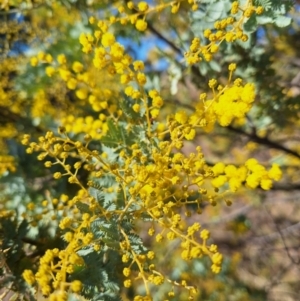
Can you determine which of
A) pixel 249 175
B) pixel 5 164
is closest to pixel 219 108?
pixel 249 175

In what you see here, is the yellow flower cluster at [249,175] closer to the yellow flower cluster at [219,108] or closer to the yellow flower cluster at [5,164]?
the yellow flower cluster at [219,108]

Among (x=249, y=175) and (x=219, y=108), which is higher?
(x=219, y=108)

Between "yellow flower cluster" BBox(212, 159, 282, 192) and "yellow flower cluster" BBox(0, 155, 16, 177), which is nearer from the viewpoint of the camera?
"yellow flower cluster" BBox(212, 159, 282, 192)

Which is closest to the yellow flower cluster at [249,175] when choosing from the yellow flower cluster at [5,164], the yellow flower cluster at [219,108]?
the yellow flower cluster at [219,108]

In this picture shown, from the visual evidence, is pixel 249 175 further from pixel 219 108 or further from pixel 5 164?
pixel 5 164

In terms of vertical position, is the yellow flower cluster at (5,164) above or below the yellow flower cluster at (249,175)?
above

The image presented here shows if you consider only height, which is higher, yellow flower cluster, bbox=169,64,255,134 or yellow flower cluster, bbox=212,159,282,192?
yellow flower cluster, bbox=169,64,255,134

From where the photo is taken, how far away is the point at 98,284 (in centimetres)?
146

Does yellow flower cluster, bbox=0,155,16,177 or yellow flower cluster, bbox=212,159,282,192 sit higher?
yellow flower cluster, bbox=0,155,16,177

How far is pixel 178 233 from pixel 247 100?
1.27 ft

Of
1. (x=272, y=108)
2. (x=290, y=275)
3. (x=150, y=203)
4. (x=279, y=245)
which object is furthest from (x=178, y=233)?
(x=290, y=275)

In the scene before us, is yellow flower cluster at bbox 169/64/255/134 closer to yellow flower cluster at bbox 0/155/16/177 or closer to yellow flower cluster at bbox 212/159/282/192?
yellow flower cluster at bbox 212/159/282/192

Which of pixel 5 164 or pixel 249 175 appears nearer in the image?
pixel 249 175

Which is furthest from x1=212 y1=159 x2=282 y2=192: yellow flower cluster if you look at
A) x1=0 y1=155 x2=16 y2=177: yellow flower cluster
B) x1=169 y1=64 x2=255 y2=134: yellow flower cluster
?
x1=0 y1=155 x2=16 y2=177: yellow flower cluster
